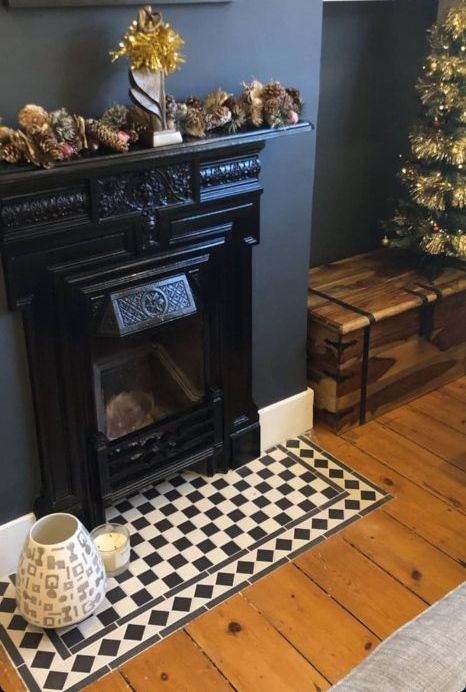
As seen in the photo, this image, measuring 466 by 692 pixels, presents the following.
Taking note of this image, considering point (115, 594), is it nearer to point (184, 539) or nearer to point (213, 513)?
point (184, 539)

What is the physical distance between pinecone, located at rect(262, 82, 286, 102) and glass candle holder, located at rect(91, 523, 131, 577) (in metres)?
1.27

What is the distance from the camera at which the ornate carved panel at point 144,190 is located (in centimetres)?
187

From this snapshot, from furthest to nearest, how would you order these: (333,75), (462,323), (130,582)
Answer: (462,323), (333,75), (130,582)

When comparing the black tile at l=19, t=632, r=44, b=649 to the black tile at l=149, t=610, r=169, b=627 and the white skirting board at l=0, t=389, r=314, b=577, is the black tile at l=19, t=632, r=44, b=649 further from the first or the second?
the white skirting board at l=0, t=389, r=314, b=577

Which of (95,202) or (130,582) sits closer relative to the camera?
(95,202)

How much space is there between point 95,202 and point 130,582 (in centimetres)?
103

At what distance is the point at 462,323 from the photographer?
2.94 meters

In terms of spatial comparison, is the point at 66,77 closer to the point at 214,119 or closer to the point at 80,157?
the point at 80,157

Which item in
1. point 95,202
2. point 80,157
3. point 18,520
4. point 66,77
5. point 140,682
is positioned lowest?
point 140,682

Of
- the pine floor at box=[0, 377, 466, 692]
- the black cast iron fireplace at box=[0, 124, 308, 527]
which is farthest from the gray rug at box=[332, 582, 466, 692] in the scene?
the black cast iron fireplace at box=[0, 124, 308, 527]

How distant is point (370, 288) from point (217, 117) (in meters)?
1.05

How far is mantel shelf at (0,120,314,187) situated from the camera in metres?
1.66

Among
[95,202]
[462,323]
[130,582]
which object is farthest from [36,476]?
[462,323]

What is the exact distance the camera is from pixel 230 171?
82.5 inches
